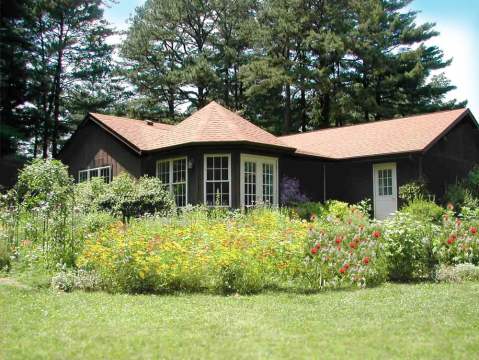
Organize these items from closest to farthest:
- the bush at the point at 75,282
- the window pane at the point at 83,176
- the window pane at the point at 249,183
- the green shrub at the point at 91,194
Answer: the bush at the point at 75,282, the green shrub at the point at 91,194, the window pane at the point at 249,183, the window pane at the point at 83,176

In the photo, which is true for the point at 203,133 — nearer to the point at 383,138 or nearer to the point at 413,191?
the point at 413,191

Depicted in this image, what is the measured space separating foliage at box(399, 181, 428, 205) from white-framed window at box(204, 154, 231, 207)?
6287 mm

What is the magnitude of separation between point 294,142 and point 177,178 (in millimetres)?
8395

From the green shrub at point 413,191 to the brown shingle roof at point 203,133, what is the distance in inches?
180

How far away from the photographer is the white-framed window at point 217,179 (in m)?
14.7

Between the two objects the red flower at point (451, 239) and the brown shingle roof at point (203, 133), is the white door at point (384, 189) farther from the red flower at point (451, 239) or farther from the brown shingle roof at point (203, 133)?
the red flower at point (451, 239)

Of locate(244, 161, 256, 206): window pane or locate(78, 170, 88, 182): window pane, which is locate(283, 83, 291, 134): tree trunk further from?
locate(244, 161, 256, 206): window pane

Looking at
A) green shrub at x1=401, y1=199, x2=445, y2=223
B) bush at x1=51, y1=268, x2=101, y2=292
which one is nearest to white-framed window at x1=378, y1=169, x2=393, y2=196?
green shrub at x1=401, y1=199, x2=445, y2=223

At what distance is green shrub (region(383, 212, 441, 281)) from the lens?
768 centimetres

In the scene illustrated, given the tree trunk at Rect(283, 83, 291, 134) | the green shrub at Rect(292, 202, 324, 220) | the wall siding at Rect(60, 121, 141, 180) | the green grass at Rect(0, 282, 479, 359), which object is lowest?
the green grass at Rect(0, 282, 479, 359)

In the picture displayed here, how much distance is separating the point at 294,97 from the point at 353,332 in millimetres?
32038

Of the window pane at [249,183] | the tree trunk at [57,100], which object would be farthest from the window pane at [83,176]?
the tree trunk at [57,100]

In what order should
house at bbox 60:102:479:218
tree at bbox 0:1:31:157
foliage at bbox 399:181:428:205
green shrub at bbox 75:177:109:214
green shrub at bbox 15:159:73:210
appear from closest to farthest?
green shrub at bbox 15:159:73:210 → green shrub at bbox 75:177:109:214 → house at bbox 60:102:479:218 → foliage at bbox 399:181:428:205 → tree at bbox 0:1:31:157

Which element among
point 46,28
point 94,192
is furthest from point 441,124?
point 46,28
